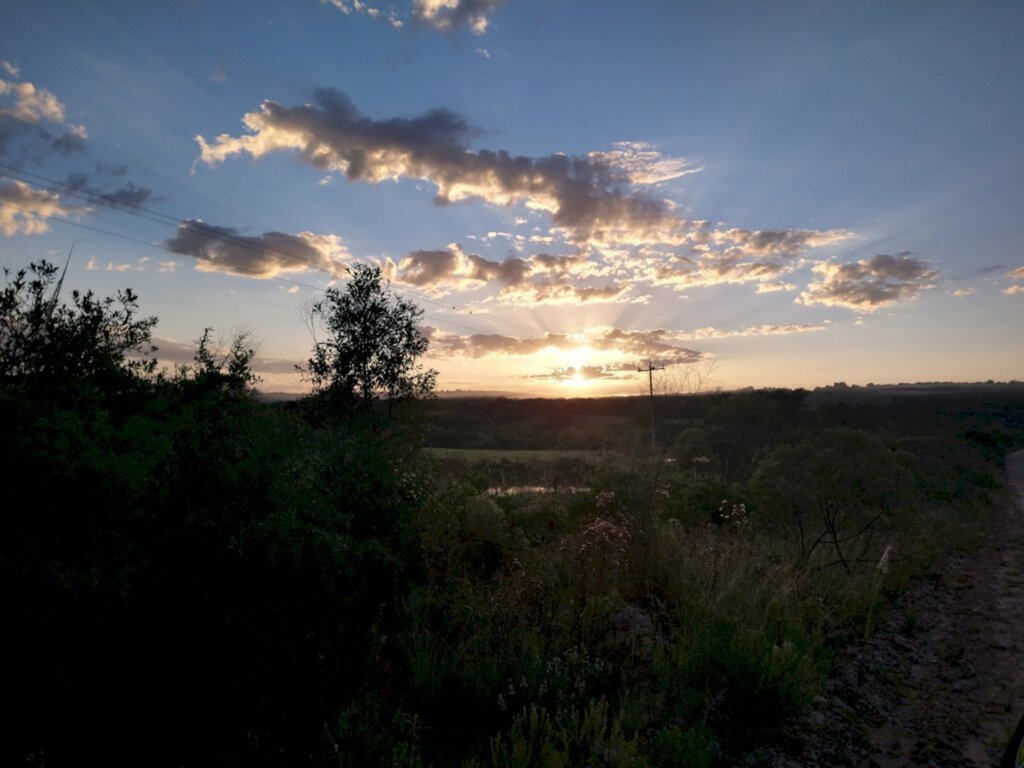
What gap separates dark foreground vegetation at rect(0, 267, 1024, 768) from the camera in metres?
3.58

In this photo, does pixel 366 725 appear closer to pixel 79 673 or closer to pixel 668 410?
pixel 79 673

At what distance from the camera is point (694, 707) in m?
5.13

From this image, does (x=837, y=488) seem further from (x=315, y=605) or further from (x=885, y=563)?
(x=315, y=605)

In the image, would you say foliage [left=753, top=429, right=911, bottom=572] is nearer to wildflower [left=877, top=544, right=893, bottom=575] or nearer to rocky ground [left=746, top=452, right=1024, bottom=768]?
wildflower [left=877, top=544, right=893, bottom=575]

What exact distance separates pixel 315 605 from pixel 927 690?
605 cm

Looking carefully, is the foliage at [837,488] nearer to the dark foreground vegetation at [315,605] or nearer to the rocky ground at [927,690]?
the rocky ground at [927,690]

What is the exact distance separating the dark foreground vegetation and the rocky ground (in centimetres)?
32

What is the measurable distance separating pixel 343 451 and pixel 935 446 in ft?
124

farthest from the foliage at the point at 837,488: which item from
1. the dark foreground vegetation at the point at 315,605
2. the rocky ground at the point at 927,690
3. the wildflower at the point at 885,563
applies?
the dark foreground vegetation at the point at 315,605

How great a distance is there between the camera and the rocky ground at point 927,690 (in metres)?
4.80

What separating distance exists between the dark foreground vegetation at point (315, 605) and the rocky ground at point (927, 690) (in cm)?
32

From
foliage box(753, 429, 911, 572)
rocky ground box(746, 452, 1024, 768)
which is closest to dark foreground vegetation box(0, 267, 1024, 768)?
rocky ground box(746, 452, 1024, 768)

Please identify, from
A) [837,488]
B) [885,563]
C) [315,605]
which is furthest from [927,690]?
[837,488]

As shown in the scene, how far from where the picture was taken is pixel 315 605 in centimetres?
436
